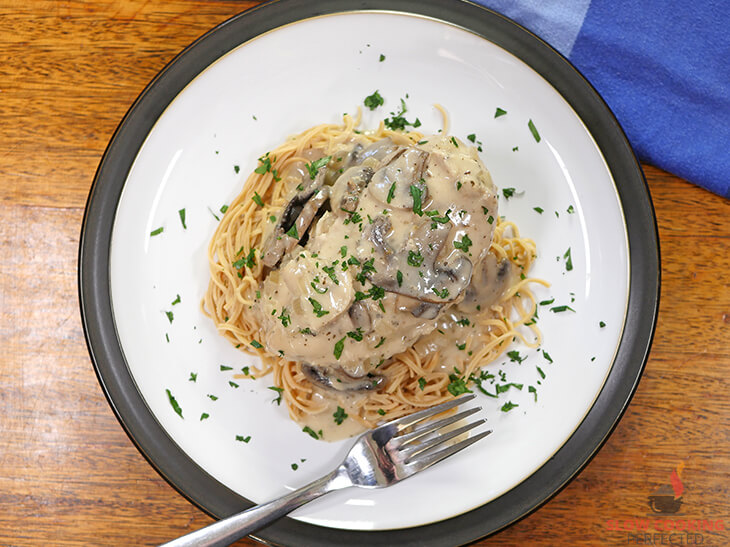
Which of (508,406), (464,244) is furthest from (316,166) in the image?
(508,406)

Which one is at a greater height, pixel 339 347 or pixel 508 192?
pixel 508 192

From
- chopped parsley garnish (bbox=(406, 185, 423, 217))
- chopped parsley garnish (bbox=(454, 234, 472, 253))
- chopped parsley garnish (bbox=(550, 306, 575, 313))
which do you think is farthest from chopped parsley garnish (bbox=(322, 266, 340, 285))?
chopped parsley garnish (bbox=(550, 306, 575, 313))

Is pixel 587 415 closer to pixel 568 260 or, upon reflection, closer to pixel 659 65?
pixel 568 260

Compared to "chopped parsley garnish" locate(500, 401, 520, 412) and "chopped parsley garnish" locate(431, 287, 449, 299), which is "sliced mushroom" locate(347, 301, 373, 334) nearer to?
"chopped parsley garnish" locate(431, 287, 449, 299)

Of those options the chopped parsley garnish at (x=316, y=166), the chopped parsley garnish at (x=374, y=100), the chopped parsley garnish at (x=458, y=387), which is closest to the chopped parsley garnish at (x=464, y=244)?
the chopped parsley garnish at (x=458, y=387)

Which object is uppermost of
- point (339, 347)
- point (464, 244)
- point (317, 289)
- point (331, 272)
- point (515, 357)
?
point (464, 244)

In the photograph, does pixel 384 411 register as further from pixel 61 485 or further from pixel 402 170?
Answer: pixel 61 485
